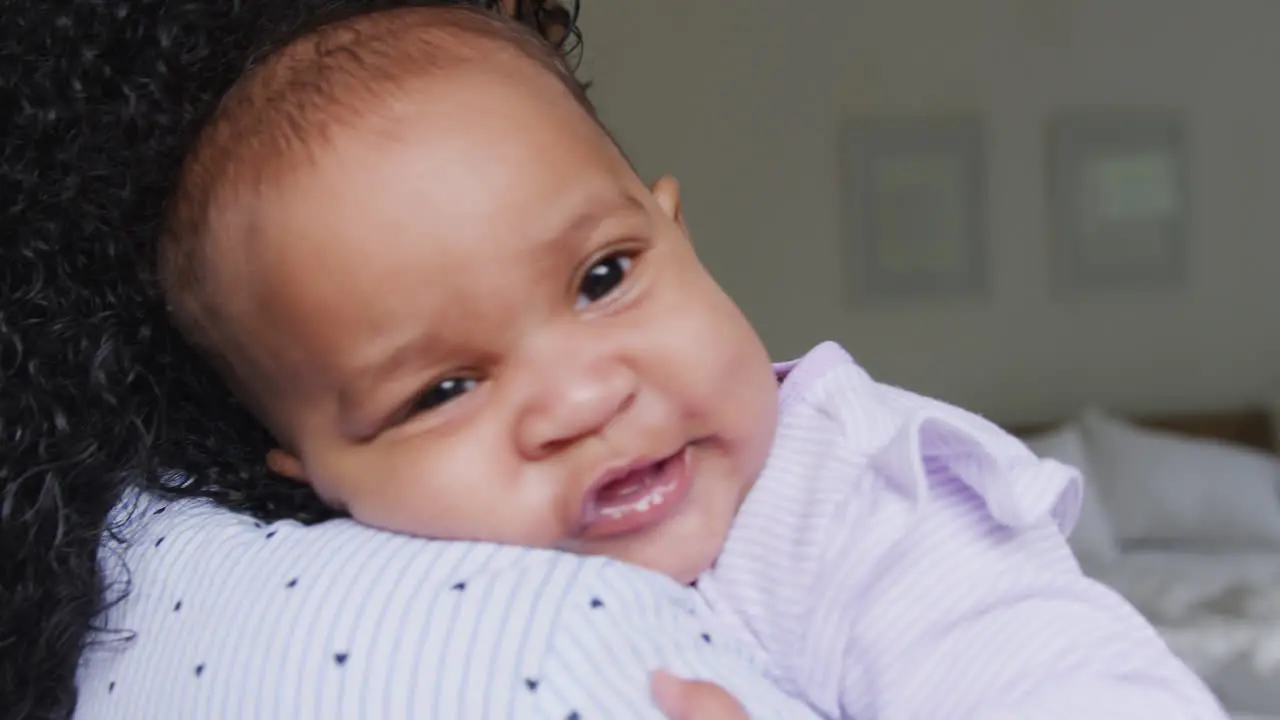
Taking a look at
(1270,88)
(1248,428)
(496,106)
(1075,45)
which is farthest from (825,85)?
(496,106)

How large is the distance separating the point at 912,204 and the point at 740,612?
10.4ft

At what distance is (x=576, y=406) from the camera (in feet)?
2.04

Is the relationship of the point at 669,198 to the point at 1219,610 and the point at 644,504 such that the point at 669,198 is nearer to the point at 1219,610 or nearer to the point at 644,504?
the point at 644,504

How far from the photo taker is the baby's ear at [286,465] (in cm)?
74

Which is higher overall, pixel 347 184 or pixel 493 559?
pixel 347 184

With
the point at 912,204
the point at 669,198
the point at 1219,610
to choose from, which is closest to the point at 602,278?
the point at 669,198

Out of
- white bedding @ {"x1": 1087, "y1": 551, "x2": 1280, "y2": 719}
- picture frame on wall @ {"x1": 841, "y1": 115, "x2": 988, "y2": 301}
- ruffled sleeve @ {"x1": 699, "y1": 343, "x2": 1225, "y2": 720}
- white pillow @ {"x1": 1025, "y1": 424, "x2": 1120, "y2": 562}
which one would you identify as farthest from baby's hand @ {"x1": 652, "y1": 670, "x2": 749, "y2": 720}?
picture frame on wall @ {"x1": 841, "y1": 115, "x2": 988, "y2": 301}

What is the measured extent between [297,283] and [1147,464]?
9.82 feet

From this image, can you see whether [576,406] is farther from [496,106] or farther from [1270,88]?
[1270,88]

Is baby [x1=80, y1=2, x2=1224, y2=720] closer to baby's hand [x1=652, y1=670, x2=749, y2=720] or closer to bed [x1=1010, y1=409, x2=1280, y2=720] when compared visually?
baby's hand [x1=652, y1=670, x2=749, y2=720]

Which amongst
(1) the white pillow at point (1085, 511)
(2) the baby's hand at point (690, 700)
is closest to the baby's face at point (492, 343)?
(2) the baby's hand at point (690, 700)

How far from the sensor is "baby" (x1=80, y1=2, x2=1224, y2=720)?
61cm

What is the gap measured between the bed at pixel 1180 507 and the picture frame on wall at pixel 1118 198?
44 centimetres

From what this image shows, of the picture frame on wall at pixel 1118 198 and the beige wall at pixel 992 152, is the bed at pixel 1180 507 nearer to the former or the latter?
the beige wall at pixel 992 152
